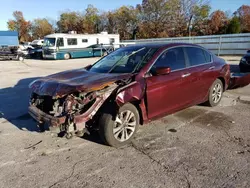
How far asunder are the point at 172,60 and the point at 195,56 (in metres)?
0.87

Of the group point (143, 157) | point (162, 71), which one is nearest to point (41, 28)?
point (162, 71)

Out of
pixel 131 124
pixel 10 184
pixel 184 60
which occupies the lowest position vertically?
pixel 10 184

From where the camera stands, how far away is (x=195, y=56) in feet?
16.6

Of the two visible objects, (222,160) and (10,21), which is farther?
(10,21)

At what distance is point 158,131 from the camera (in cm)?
429

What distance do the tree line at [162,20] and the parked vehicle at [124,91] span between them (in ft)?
120

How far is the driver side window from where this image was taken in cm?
424

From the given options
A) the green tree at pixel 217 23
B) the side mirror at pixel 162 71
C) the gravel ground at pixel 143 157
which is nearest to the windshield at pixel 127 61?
the side mirror at pixel 162 71

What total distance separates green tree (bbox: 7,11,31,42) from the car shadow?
66.2 metres

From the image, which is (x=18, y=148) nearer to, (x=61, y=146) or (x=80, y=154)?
(x=61, y=146)

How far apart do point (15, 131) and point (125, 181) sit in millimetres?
2761

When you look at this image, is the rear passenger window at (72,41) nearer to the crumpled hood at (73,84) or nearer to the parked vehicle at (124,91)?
the parked vehicle at (124,91)

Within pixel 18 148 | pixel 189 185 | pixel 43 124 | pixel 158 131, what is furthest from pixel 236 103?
pixel 18 148

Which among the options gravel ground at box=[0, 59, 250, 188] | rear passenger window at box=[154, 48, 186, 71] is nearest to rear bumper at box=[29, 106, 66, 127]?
gravel ground at box=[0, 59, 250, 188]
